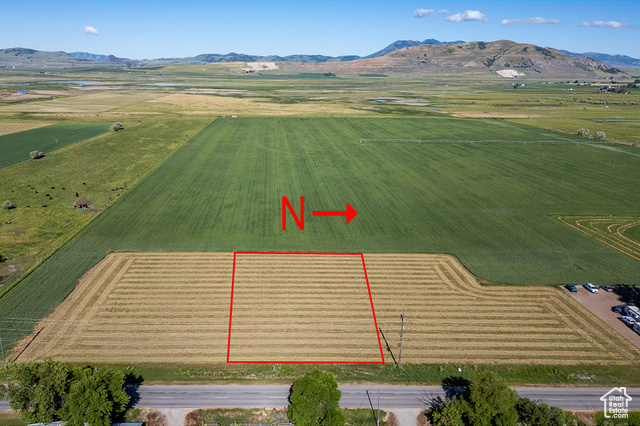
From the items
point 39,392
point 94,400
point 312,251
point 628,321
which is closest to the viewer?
point 94,400

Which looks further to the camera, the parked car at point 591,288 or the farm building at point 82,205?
the farm building at point 82,205

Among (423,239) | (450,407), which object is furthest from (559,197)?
(450,407)

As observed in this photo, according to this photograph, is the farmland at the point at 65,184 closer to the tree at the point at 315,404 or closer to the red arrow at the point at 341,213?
the tree at the point at 315,404

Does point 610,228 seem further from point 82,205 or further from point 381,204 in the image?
point 82,205

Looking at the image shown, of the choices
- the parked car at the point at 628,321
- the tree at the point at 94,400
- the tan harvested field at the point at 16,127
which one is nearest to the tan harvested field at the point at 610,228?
the parked car at the point at 628,321

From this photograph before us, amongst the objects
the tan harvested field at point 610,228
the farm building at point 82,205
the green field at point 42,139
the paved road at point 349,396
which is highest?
the green field at point 42,139

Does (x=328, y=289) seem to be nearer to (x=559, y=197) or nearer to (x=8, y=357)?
(x=8, y=357)

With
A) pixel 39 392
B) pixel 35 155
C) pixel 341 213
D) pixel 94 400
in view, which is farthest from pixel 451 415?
pixel 35 155
